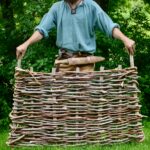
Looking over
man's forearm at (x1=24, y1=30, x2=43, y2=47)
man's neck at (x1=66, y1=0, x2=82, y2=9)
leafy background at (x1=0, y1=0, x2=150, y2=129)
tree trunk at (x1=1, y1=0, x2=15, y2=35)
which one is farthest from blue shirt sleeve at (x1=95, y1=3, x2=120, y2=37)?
tree trunk at (x1=1, y1=0, x2=15, y2=35)

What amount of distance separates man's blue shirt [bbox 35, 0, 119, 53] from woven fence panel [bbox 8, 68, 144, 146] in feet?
1.15

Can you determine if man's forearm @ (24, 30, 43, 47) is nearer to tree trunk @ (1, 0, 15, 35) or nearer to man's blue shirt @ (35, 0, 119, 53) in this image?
man's blue shirt @ (35, 0, 119, 53)

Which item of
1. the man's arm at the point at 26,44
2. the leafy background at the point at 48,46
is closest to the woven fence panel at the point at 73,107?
the man's arm at the point at 26,44

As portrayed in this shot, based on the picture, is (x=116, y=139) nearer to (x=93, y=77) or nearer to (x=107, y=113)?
(x=107, y=113)

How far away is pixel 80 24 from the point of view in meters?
6.32

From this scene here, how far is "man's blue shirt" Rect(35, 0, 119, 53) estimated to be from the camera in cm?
630

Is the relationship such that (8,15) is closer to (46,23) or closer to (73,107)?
(46,23)

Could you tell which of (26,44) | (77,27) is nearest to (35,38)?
(26,44)

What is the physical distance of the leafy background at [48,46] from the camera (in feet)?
32.3

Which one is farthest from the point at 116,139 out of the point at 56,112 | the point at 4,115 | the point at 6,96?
the point at 6,96

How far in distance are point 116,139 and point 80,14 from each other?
4.51 ft

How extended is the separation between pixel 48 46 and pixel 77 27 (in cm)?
406

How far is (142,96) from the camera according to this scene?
9.87 meters

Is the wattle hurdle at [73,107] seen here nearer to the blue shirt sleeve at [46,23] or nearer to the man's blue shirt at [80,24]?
the man's blue shirt at [80,24]
